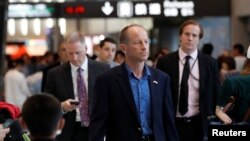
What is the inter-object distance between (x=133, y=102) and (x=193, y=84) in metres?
2.21

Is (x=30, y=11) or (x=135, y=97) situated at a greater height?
(x=30, y=11)

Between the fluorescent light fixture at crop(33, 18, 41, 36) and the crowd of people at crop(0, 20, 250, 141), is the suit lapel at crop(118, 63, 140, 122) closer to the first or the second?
the crowd of people at crop(0, 20, 250, 141)

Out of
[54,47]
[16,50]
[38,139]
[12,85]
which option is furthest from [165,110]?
[16,50]

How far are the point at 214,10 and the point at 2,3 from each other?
6563 millimetres

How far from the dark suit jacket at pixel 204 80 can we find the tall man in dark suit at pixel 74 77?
79cm

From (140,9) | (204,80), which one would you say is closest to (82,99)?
(204,80)

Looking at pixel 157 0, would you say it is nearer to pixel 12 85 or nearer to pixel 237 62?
pixel 237 62

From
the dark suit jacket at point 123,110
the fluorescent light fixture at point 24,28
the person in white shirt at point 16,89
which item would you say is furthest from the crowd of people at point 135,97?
the fluorescent light fixture at point 24,28

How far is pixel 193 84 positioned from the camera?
8.27 m

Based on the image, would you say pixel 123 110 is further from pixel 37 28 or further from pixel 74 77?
pixel 37 28

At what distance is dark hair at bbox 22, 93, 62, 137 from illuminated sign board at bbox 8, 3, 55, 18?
544 inches

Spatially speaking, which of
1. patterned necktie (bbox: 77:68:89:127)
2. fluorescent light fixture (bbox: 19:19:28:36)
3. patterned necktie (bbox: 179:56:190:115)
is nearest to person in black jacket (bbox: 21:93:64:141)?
patterned necktie (bbox: 77:68:89:127)

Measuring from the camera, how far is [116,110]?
623 cm

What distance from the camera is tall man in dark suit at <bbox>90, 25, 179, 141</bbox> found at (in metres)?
6.17
